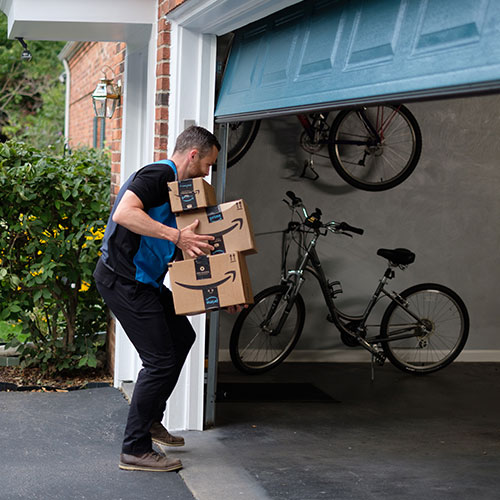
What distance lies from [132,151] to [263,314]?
1694mm

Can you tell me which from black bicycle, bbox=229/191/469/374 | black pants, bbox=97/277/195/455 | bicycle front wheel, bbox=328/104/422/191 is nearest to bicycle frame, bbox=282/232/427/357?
Answer: black bicycle, bbox=229/191/469/374

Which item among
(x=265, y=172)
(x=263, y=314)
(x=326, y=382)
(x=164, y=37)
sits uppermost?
(x=164, y=37)

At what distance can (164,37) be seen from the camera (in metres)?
5.48

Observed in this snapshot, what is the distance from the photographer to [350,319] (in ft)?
23.8

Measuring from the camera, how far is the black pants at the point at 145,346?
450 cm

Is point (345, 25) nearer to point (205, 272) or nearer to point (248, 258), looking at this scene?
point (205, 272)

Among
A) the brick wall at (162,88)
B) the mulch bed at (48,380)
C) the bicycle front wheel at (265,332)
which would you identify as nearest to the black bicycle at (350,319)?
the bicycle front wheel at (265,332)

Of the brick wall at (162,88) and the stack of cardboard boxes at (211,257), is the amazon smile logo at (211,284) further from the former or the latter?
the brick wall at (162,88)

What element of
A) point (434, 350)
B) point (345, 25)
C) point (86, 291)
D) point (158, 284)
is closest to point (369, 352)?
point (434, 350)

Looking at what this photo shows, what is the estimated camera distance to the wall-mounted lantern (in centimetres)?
696

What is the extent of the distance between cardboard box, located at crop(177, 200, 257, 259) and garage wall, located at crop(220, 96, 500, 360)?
10.3 feet

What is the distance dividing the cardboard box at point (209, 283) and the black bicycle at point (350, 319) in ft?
8.25

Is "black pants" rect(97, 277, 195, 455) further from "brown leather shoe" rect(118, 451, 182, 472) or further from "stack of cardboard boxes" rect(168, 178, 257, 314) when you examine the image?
"stack of cardboard boxes" rect(168, 178, 257, 314)

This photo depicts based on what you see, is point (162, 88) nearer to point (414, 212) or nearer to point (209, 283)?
point (209, 283)
